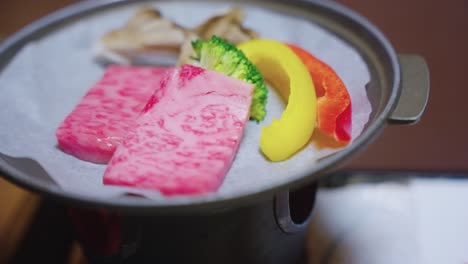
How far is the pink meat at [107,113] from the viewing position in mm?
938

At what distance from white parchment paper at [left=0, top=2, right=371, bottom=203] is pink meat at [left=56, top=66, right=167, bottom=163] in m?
0.04

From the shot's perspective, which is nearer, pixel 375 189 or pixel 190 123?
pixel 190 123

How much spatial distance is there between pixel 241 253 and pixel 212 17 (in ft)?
2.03

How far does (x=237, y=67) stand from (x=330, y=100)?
194 millimetres

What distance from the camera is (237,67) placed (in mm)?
987

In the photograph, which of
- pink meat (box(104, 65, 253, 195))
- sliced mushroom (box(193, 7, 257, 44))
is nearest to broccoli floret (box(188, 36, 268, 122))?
pink meat (box(104, 65, 253, 195))

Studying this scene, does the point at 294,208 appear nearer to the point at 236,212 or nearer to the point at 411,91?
the point at 236,212

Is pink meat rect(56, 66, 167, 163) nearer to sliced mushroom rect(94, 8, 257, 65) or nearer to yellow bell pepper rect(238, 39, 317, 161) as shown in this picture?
sliced mushroom rect(94, 8, 257, 65)

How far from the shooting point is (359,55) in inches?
42.8

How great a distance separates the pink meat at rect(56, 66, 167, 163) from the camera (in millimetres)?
938

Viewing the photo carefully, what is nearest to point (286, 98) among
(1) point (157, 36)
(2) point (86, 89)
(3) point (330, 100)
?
(3) point (330, 100)

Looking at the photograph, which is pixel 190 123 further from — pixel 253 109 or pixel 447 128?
pixel 447 128

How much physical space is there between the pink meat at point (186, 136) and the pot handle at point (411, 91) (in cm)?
27

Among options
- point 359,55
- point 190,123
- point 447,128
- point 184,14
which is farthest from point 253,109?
point 447,128
